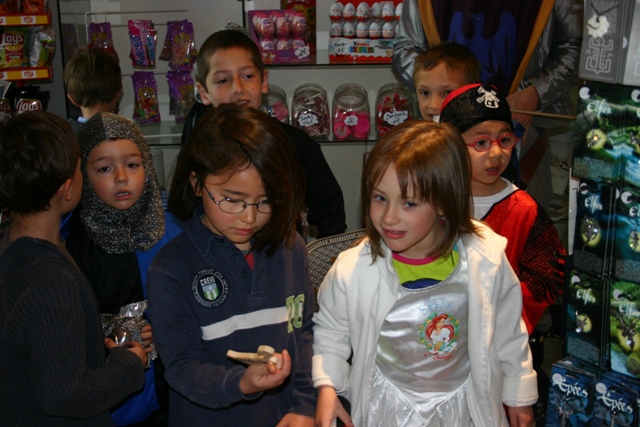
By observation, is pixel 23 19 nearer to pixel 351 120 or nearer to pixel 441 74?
pixel 351 120

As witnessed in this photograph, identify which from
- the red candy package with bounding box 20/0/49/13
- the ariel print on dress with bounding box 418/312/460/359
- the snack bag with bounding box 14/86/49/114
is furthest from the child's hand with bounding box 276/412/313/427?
the red candy package with bounding box 20/0/49/13

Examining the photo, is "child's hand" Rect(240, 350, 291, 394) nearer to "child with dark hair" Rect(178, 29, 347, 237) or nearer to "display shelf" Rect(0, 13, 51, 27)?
"child with dark hair" Rect(178, 29, 347, 237)

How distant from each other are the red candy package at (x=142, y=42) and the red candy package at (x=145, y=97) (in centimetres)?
7

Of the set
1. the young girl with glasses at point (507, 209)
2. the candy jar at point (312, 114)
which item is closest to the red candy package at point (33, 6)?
the candy jar at point (312, 114)

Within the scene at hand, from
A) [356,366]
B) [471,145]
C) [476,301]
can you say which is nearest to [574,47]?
[471,145]

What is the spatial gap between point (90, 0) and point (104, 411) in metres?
3.08

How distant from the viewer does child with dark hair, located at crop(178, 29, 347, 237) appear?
8.91 feet

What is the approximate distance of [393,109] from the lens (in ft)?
12.9

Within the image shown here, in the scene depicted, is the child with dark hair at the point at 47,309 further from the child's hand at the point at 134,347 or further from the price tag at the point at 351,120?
the price tag at the point at 351,120

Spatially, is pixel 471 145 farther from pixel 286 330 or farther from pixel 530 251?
pixel 286 330

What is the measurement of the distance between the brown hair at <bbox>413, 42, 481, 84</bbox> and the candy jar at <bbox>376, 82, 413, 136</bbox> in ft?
4.13

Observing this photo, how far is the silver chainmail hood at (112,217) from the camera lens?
6.79 ft

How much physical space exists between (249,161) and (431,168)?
46cm

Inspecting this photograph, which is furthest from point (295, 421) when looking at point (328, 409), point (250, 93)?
point (250, 93)
